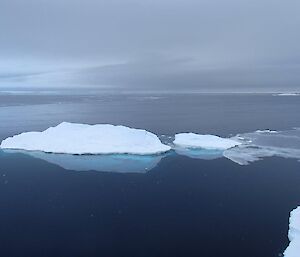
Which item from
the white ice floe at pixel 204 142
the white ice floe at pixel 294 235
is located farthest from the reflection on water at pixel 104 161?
the white ice floe at pixel 294 235

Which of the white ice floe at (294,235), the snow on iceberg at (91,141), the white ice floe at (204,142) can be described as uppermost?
the snow on iceberg at (91,141)

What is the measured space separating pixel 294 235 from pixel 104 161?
8322 mm

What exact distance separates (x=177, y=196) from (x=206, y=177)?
2.14m

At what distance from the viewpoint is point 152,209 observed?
9.41 meters

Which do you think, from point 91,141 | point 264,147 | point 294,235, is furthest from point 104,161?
point 294,235

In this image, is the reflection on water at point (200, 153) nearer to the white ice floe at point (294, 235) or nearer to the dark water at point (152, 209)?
the dark water at point (152, 209)

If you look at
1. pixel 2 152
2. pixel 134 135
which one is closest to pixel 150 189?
pixel 134 135

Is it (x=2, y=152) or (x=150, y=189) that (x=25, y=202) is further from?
(x=2, y=152)

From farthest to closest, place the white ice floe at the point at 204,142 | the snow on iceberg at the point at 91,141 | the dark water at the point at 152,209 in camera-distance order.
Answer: the white ice floe at the point at 204,142
the snow on iceberg at the point at 91,141
the dark water at the point at 152,209

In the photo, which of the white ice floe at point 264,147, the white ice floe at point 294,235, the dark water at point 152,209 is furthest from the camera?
the white ice floe at point 264,147

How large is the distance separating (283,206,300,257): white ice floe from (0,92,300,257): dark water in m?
0.17

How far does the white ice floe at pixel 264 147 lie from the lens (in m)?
14.8

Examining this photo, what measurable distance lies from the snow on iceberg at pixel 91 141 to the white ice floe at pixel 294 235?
760 cm

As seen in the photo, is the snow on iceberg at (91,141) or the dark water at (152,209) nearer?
the dark water at (152,209)
